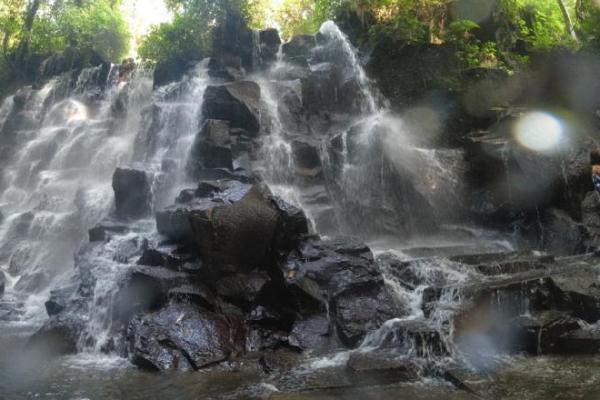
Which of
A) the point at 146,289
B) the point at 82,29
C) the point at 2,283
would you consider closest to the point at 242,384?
the point at 146,289

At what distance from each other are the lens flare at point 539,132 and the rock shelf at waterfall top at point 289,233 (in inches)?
14.7

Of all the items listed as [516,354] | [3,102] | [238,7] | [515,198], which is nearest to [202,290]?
[516,354]

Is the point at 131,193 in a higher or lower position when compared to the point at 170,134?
lower

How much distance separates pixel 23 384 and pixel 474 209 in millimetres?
12572

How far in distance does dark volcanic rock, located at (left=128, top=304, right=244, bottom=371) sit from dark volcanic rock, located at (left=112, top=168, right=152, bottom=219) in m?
6.39

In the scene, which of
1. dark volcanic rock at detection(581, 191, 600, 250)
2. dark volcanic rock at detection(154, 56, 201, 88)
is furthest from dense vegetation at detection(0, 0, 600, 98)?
dark volcanic rock at detection(581, 191, 600, 250)

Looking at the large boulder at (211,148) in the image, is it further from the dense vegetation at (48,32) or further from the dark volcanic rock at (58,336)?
the dense vegetation at (48,32)

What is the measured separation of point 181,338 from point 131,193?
25.0ft

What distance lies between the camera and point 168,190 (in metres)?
15.6

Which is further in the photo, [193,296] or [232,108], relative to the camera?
Answer: [232,108]

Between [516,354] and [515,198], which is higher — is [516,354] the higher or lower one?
the lower one

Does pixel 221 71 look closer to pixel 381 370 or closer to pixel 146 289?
pixel 146 289

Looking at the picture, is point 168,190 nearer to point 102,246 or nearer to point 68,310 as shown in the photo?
point 102,246

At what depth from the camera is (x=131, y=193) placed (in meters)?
15.1
